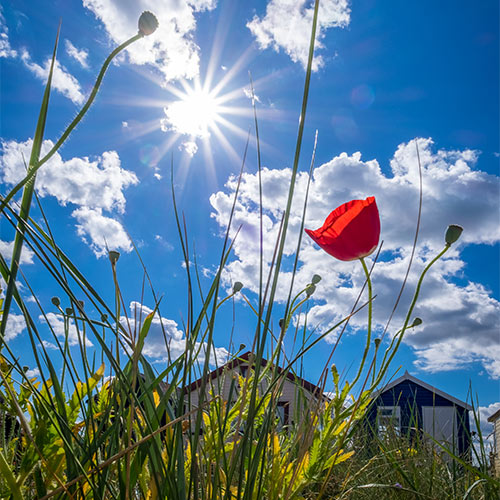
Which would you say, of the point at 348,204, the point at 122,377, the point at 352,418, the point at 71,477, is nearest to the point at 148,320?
the point at 122,377

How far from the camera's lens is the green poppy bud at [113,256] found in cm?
77

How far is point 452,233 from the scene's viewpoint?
956mm

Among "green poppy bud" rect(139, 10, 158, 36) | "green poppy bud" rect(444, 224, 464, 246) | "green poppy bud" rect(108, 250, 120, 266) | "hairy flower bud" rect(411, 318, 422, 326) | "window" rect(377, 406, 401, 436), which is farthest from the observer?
"window" rect(377, 406, 401, 436)

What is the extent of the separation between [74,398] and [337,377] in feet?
2.06

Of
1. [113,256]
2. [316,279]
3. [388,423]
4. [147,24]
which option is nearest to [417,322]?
[316,279]

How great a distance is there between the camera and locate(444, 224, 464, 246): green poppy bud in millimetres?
950

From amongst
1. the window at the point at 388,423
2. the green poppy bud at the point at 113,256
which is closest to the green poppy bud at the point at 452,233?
the green poppy bud at the point at 113,256

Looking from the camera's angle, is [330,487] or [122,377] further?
[330,487]

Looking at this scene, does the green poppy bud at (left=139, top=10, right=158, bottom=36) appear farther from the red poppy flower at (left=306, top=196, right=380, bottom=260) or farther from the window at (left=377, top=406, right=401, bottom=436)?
the window at (left=377, top=406, right=401, bottom=436)

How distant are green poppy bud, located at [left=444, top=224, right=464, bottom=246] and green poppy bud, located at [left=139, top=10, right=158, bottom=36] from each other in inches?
27.8

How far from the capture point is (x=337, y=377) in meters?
1.18

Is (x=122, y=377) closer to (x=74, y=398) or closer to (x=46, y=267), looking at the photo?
(x=46, y=267)

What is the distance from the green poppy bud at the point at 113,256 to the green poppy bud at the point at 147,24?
381 millimetres

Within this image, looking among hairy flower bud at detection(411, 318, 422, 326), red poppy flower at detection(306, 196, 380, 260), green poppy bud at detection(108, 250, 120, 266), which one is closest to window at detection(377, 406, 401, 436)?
hairy flower bud at detection(411, 318, 422, 326)
